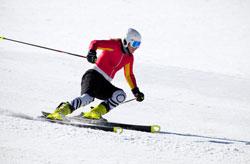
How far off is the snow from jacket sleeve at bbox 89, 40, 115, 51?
1.21 metres

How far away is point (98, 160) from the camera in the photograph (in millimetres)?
4566

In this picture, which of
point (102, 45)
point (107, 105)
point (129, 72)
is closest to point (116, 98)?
point (107, 105)

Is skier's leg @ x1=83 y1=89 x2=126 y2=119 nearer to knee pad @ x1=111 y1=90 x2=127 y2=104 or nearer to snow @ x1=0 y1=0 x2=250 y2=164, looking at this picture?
knee pad @ x1=111 y1=90 x2=127 y2=104

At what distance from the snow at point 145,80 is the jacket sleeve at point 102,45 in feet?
3.97

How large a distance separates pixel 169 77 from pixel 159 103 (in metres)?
2.99

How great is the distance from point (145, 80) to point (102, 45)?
4796mm

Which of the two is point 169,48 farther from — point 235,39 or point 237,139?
point 237,139

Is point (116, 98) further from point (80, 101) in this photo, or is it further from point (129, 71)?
point (129, 71)

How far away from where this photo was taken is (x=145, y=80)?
10.9 meters

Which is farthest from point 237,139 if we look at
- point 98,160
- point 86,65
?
point 86,65

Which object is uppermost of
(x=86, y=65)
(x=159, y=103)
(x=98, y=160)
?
(x=86, y=65)

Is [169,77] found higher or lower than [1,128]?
higher

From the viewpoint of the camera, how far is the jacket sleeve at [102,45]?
6117mm

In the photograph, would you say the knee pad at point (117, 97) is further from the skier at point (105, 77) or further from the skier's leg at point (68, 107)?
the skier's leg at point (68, 107)
